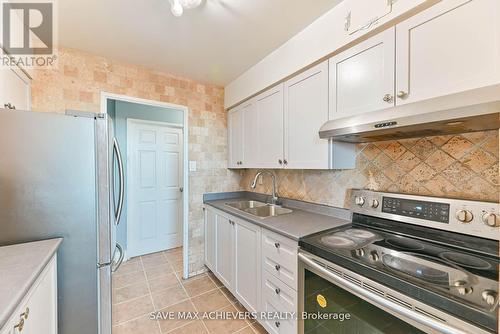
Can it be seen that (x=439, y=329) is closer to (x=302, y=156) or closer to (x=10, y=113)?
(x=302, y=156)

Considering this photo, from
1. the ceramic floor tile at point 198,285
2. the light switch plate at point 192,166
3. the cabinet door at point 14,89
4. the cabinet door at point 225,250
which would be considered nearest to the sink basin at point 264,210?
the cabinet door at point 225,250

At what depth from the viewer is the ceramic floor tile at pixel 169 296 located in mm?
2004

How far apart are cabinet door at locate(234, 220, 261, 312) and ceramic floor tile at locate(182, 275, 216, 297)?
0.51 metres

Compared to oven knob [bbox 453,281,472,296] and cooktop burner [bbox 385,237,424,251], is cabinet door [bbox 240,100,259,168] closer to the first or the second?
cooktop burner [bbox 385,237,424,251]

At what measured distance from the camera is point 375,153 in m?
1.47

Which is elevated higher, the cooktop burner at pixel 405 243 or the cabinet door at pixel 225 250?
the cooktop burner at pixel 405 243

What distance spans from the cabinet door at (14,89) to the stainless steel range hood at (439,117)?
203 cm

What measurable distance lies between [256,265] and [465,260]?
1217 millimetres

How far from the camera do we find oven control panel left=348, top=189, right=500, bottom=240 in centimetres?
96

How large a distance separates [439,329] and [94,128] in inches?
73.4

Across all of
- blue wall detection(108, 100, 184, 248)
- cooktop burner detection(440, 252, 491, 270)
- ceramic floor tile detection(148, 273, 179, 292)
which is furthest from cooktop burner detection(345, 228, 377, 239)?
blue wall detection(108, 100, 184, 248)

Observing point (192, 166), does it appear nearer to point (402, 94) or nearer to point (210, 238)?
point (210, 238)

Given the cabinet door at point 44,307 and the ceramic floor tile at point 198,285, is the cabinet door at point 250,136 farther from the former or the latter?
the cabinet door at point 44,307

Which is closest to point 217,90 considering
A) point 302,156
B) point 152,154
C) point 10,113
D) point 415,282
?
point 152,154
